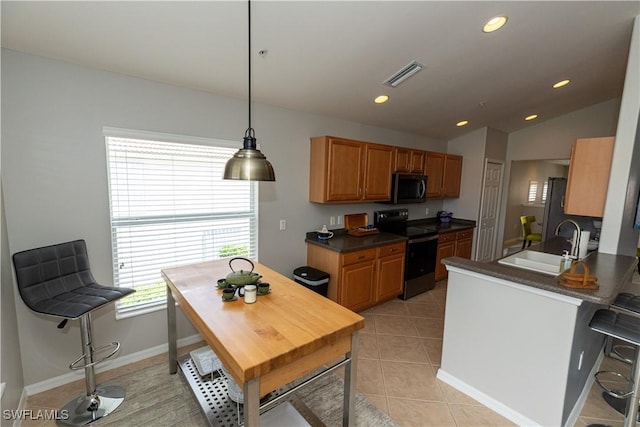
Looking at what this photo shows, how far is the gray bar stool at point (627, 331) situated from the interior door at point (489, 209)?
11.9ft

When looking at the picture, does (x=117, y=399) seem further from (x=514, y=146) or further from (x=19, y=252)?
(x=514, y=146)

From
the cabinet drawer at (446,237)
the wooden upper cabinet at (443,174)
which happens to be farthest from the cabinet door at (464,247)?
the wooden upper cabinet at (443,174)

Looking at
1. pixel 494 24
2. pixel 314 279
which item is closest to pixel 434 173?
pixel 494 24

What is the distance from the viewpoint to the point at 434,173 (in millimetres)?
4816

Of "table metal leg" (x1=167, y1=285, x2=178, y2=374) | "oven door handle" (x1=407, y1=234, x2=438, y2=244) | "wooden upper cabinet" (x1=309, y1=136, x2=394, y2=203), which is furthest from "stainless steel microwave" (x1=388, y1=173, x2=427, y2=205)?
"table metal leg" (x1=167, y1=285, x2=178, y2=374)

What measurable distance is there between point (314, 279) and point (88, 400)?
2.05 metres

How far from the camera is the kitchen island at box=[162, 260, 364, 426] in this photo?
1.23 meters

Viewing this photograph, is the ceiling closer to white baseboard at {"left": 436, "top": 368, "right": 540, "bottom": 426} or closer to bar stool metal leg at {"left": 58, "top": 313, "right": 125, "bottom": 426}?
bar stool metal leg at {"left": 58, "top": 313, "right": 125, "bottom": 426}

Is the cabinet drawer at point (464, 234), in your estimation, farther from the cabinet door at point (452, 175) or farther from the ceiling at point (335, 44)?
the ceiling at point (335, 44)

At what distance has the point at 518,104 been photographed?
401 cm

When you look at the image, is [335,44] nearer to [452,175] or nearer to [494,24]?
[494,24]

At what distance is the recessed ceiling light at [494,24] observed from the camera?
2.10 metres

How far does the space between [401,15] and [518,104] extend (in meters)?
3.09

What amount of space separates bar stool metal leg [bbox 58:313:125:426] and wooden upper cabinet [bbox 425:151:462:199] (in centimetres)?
457
